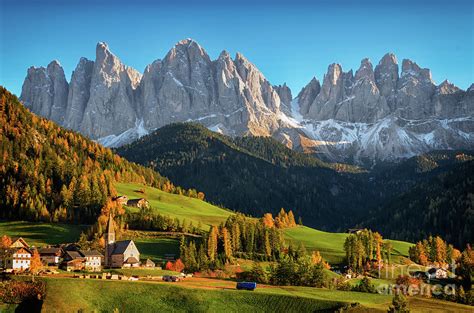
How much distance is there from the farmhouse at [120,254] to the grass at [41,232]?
22.9m

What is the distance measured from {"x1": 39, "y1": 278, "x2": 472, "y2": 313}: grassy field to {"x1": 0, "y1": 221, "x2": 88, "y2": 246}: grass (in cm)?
5786

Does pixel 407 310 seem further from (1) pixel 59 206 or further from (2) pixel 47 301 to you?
(1) pixel 59 206

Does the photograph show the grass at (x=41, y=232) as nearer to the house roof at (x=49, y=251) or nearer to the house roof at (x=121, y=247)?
the house roof at (x=49, y=251)

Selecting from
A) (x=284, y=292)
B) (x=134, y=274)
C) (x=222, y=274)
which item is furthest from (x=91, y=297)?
(x=222, y=274)

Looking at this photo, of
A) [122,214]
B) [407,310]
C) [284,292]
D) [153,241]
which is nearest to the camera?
[407,310]

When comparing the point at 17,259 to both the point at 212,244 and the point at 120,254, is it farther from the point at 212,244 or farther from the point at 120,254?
the point at 212,244

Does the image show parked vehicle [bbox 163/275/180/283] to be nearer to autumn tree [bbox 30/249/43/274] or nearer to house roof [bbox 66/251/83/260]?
autumn tree [bbox 30/249/43/274]

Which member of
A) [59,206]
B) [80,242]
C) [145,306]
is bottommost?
[145,306]

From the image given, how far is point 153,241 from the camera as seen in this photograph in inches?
6457

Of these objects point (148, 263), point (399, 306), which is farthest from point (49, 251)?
point (399, 306)

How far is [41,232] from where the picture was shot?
6344 inches

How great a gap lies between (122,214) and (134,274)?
6206 cm

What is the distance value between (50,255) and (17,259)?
43.5 ft

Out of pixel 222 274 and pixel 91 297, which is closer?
pixel 91 297
